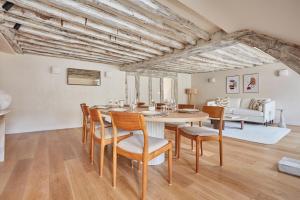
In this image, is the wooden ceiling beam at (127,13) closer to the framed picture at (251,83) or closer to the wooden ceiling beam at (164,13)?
the wooden ceiling beam at (164,13)

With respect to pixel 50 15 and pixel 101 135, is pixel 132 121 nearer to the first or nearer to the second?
pixel 101 135

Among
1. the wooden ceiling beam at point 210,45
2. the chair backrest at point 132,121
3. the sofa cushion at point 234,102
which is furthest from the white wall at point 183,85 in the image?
the chair backrest at point 132,121

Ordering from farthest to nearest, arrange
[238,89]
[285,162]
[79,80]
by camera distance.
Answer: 1. [238,89]
2. [79,80]
3. [285,162]

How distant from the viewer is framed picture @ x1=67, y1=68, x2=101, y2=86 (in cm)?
455

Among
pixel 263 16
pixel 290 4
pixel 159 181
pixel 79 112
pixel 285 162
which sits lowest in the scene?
pixel 159 181

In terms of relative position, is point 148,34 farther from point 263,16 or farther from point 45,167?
point 45,167

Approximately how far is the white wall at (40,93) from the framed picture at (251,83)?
547cm

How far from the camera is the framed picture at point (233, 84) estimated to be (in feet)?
20.3

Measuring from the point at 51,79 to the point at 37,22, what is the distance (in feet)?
7.81

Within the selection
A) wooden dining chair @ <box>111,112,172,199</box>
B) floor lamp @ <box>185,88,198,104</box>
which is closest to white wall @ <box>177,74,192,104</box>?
floor lamp @ <box>185,88,198,104</box>

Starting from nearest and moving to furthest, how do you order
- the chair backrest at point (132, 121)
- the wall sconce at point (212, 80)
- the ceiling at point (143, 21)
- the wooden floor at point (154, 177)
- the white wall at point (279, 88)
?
the chair backrest at point (132, 121) → the wooden floor at point (154, 177) → the ceiling at point (143, 21) → the white wall at point (279, 88) → the wall sconce at point (212, 80)

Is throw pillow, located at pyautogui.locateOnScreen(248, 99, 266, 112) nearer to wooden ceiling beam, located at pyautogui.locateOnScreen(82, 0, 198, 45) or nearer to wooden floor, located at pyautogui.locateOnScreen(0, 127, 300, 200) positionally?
wooden floor, located at pyautogui.locateOnScreen(0, 127, 300, 200)

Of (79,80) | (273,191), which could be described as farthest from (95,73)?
(273,191)

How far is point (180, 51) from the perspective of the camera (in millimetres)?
3473
